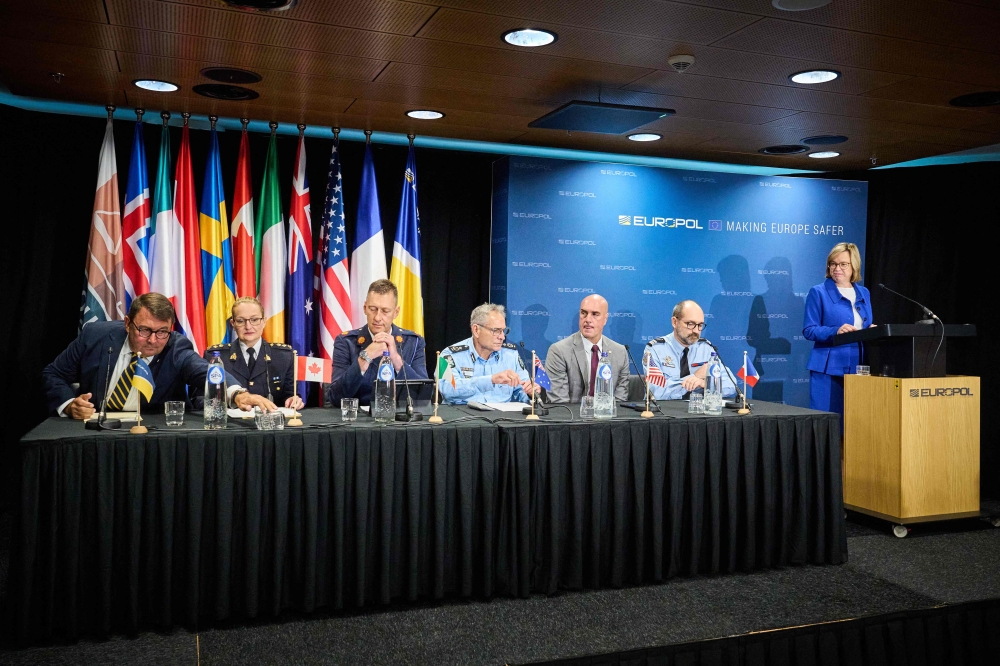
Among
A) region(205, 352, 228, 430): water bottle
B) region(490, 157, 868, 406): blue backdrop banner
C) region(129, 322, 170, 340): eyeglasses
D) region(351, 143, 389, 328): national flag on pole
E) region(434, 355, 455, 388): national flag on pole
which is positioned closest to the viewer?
region(205, 352, 228, 430): water bottle

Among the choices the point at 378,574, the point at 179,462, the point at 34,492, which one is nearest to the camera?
the point at 34,492

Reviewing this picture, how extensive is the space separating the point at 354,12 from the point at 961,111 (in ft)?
11.3

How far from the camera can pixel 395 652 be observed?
2.78 meters

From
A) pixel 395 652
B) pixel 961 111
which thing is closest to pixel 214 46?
pixel 395 652

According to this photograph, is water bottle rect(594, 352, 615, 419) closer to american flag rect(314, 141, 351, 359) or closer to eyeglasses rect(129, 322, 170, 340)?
eyeglasses rect(129, 322, 170, 340)

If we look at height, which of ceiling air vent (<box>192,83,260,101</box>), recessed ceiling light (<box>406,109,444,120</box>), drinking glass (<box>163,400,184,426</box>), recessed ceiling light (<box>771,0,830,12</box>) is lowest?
drinking glass (<box>163,400,184,426</box>)

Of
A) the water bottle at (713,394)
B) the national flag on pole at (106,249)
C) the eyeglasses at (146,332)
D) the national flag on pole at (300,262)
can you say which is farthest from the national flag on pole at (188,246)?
the water bottle at (713,394)

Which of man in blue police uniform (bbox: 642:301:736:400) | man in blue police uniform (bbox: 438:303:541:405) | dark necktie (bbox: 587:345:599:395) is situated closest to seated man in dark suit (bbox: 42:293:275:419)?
man in blue police uniform (bbox: 438:303:541:405)

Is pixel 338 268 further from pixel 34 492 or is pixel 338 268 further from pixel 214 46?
pixel 34 492

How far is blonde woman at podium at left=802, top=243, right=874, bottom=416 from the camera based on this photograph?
16.7ft

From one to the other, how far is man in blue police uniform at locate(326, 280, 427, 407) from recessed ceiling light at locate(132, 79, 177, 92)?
1.57m

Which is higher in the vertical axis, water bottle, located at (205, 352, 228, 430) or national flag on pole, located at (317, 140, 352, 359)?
national flag on pole, located at (317, 140, 352, 359)

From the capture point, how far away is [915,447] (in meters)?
4.29

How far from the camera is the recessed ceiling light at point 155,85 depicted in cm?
421
